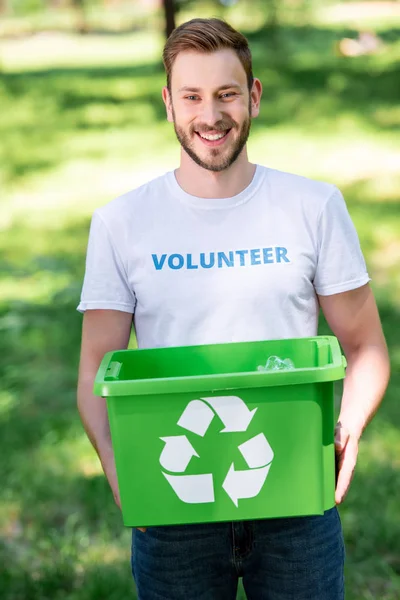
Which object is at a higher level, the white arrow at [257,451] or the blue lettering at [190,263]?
the blue lettering at [190,263]

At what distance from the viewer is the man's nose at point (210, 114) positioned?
6.46ft

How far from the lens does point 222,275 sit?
2000 mm

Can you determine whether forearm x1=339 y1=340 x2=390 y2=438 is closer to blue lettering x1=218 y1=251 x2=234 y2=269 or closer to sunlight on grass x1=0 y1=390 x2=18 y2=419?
blue lettering x1=218 y1=251 x2=234 y2=269

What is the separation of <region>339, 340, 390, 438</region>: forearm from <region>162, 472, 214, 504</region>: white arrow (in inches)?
13.8

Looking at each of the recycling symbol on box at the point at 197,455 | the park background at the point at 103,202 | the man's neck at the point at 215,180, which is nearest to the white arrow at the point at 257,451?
the recycling symbol on box at the point at 197,455

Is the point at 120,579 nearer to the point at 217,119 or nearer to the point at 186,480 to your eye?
the point at 186,480

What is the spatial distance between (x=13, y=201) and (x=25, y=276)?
92.4 inches

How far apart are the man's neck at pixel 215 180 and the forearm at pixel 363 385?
45 cm

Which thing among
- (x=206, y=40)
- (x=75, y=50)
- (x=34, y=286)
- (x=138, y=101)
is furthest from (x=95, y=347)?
(x=75, y=50)

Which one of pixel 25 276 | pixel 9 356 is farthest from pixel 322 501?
pixel 25 276

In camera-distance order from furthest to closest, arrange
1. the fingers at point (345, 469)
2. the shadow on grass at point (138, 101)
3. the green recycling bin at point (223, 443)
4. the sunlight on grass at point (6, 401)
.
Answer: the shadow on grass at point (138, 101), the sunlight on grass at point (6, 401), the fingers at point (345, 469), the green recycling bin at point (223, 443)

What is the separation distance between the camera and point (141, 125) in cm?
1166

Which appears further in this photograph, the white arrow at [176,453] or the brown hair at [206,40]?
the brown hair at [206,40]

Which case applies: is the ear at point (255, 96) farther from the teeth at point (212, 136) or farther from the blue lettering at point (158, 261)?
the blue lettering at point (158, 261)
